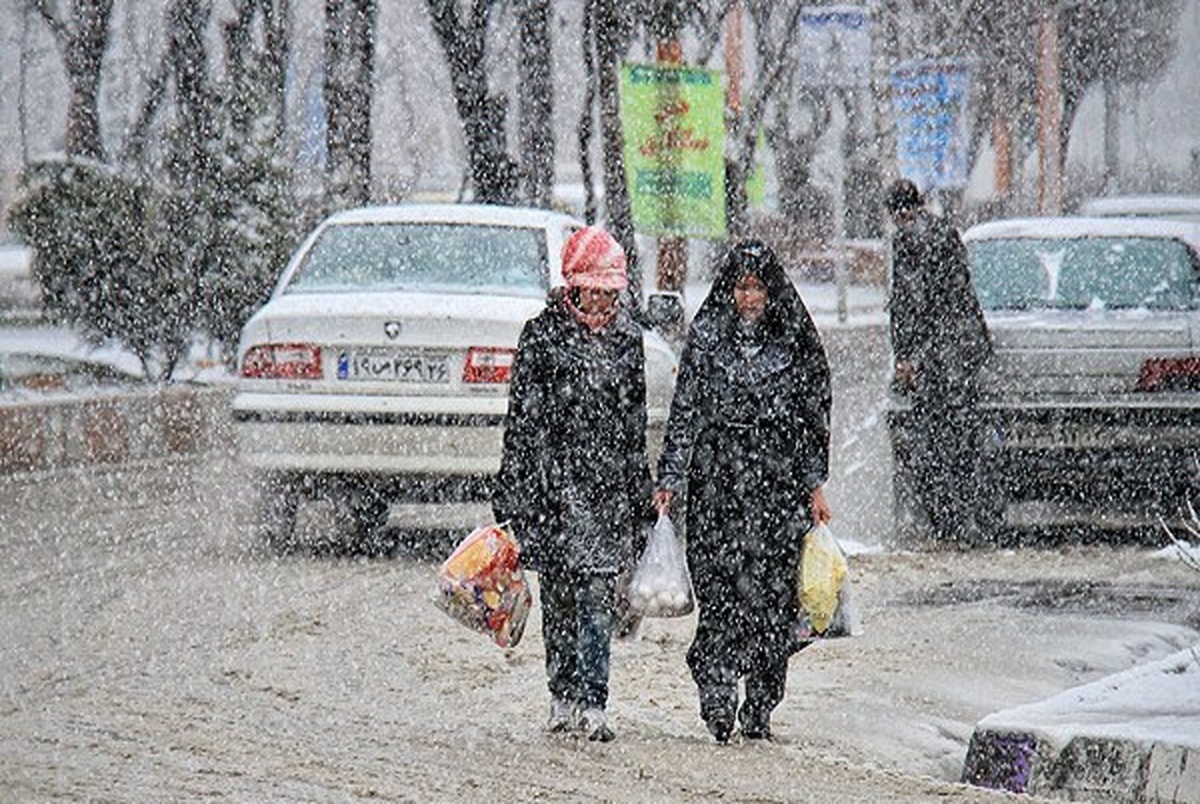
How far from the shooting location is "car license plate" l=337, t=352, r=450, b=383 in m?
11.4

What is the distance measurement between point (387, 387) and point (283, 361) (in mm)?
489

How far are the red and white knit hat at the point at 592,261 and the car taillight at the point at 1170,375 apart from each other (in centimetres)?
561

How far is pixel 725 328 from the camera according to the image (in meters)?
7.62

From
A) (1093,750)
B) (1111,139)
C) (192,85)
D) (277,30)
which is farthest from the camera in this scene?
(1111,139)

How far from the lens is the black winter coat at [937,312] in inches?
495

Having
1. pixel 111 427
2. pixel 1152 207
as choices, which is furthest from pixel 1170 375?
pixel 1152 207

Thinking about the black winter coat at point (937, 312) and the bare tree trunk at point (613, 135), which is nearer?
the black winter coat at point (937, 312)

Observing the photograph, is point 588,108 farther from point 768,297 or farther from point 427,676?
point 768,297

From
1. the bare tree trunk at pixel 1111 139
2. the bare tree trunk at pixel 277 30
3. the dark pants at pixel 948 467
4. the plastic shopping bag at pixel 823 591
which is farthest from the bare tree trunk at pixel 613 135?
the bare tree trunk at pixel 1111 139

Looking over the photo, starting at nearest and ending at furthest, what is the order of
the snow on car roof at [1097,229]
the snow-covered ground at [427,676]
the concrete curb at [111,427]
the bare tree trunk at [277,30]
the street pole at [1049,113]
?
the snow-covered ground at [427,676] < the snow on car roof at [1097,229] < the concrete curb at [111,427] < the bare tree trunk at [277,30] < the street pole at [1049,113]

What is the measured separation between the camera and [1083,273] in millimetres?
13695

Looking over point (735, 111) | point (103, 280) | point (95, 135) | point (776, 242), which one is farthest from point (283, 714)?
point (776, 242)

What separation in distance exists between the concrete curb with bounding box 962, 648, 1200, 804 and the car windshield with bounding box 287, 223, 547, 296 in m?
4.95

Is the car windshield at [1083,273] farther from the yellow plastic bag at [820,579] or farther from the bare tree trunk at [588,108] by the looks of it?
the bare tree trunk at [588,108]
